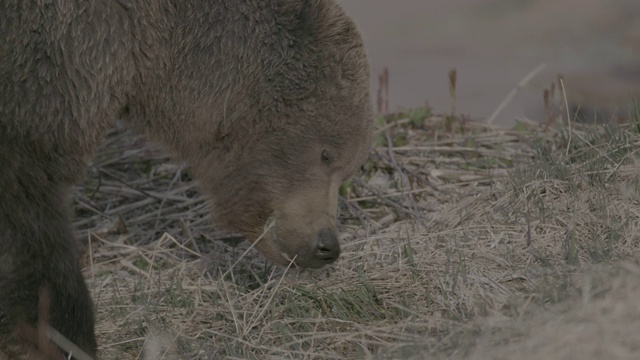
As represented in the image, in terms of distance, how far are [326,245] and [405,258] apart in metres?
0.50

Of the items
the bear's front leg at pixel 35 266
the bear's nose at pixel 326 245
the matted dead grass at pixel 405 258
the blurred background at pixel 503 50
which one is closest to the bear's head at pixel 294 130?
the bear's nose at pixel 326 245

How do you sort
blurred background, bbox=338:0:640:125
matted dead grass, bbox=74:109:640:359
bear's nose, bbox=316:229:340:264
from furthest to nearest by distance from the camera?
blurred background, bbox=338:0:640:125
bear's nose, bbox=316:229:340:264
matted dead grass, bbox=74:109:640:359

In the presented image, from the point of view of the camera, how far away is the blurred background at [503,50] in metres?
10.9

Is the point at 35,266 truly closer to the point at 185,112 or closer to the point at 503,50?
the point at 185,112

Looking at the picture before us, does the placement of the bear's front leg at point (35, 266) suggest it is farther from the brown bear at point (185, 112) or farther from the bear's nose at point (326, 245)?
the bear's nose at point (326, 245)

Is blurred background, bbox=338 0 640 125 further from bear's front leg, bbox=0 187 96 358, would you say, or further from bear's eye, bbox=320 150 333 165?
bear's front leg, bbox=0 187 96 358

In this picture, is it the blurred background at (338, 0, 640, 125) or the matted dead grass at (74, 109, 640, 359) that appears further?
the blurred background at (338, 0, 640, 125)

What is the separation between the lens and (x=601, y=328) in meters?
3.36

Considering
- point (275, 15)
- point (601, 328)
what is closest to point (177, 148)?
point (275, 15)

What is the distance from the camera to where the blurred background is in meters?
10.9

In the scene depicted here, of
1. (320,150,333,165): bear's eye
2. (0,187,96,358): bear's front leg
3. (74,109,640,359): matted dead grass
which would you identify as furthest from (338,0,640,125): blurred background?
(0,187,96,358): bear's front leg

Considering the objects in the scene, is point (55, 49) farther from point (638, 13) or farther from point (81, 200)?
point (638, 13)

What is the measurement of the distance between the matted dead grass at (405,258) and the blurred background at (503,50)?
2.82 meters

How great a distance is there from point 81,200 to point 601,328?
484 centimetres
